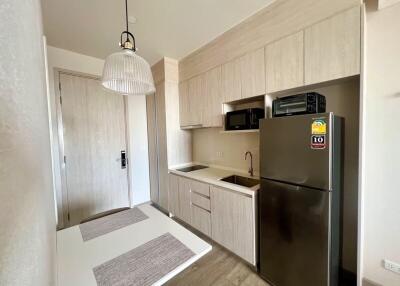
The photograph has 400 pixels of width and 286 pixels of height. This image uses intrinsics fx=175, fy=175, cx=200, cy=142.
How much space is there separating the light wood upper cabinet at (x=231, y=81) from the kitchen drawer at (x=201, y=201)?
1.32m

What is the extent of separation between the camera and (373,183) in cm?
150

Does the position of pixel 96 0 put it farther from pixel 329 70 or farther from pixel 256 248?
pixel 256 248

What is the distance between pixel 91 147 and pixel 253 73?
8.68ft

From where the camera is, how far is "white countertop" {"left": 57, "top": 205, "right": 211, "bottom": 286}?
0.91 m

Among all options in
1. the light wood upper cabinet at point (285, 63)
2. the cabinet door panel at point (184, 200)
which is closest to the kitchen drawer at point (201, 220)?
the cabinet door panel at point (184, 200)

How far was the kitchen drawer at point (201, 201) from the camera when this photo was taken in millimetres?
2246

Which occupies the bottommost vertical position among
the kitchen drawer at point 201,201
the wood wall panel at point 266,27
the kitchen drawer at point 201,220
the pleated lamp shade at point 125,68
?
the kitchen drawer at point 201,220

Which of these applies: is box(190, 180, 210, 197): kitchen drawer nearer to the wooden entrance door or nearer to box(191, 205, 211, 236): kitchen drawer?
box(191, 205, 211, 236): kitchen drawer

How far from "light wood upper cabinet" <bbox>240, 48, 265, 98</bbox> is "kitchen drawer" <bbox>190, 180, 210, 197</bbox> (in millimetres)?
1212

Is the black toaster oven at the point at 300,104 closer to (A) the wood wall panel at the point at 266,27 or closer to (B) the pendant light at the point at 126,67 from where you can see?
(A) the wood wall panel at the point at 266,27

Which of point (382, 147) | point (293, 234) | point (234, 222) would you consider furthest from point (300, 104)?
point (234, 222)

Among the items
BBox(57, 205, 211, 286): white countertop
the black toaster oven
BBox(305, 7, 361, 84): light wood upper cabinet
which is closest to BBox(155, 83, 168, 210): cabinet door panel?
BBox(57, 205, 211, 286): white countertop

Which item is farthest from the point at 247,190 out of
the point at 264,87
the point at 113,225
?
the point at 113,225

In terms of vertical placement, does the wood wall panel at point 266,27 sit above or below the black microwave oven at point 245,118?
above
